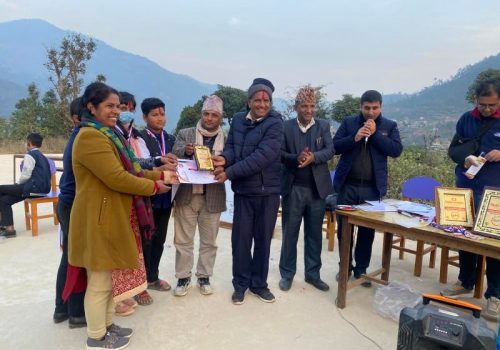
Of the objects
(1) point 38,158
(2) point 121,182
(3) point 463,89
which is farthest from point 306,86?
(3) point 463,89

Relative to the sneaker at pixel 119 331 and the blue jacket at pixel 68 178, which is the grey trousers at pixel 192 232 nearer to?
the sneaker at pixel 119 331

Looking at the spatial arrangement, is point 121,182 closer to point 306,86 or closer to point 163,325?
point 163,325

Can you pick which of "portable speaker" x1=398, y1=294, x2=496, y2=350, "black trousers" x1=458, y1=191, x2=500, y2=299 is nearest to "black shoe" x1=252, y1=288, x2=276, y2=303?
"portable speaker" x1=398, y1=294, x2=496, y2=350

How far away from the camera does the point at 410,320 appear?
6.30ft

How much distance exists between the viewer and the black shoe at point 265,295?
3195 millimetres

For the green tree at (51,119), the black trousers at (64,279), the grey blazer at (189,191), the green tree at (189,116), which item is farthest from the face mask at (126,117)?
→ the green tree at (51,119)

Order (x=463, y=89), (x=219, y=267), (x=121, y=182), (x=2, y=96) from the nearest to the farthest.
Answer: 1. (x=121, y=182)
2. (x=219, y=267)
3. (x=463, y=89)
4. (x=2, y=96)

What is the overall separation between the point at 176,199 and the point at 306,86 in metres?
1.61

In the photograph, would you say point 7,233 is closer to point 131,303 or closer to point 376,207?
point 131,303

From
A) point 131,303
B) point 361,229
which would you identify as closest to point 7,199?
point 131,303

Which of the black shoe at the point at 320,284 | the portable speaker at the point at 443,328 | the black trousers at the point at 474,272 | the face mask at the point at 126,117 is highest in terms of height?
the face mask at the point at 126,117

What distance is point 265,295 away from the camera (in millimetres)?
3225

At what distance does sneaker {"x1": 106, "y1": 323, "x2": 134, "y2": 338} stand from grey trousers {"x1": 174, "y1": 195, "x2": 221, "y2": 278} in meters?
0.77

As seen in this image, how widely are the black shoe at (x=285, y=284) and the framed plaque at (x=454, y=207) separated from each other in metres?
1.50
